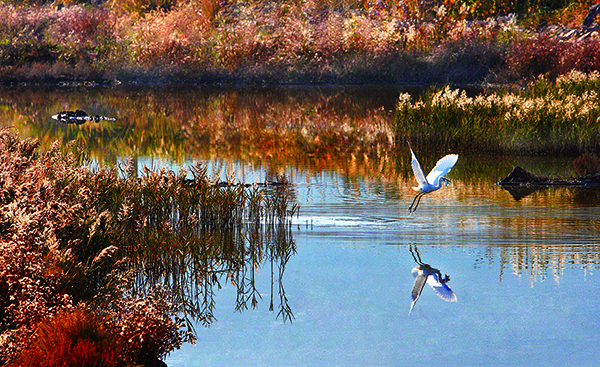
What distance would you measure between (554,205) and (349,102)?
17.3 meters

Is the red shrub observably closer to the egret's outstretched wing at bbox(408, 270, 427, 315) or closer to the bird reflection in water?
the bird reflection in water

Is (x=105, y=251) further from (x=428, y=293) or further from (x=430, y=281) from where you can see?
(x=430, y=281)

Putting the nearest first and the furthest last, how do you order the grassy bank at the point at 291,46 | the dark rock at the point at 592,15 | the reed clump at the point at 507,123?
1. the reed clump at the point at 507,123
2. the grassy bank at the point at 291,46
3. the dark rock at the point at 592,15

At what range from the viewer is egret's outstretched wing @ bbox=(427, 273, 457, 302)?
7268mm

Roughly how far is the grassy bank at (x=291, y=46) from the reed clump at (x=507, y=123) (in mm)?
16889

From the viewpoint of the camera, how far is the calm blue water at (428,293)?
19.7 feet

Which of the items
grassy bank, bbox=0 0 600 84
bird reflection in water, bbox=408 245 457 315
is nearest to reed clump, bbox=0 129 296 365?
bird reflection in water, bbox=408 245 457 315

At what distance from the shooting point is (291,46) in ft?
126

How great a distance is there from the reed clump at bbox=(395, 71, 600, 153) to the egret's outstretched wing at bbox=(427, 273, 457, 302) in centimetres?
808

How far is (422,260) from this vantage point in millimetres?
8500

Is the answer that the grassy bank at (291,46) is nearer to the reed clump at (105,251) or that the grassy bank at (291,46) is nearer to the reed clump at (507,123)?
the reed clump at (507,123)

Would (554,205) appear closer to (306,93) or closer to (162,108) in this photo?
(162,108)

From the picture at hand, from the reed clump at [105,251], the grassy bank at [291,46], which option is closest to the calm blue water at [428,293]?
the reed clump at [105,251]

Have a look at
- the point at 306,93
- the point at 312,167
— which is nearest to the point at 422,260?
the point at 312,167
